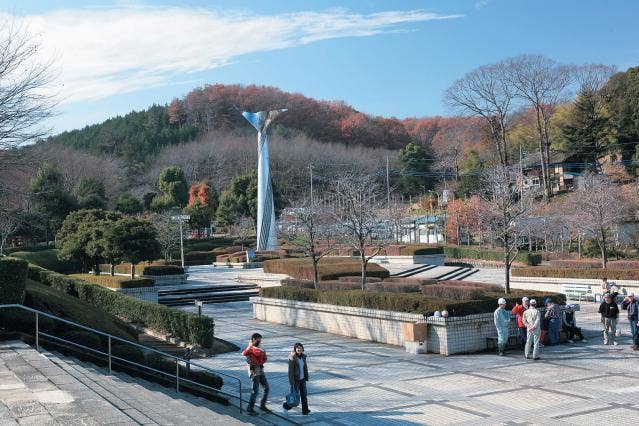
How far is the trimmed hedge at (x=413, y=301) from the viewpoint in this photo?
14.9 meters

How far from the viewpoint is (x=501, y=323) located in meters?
14.1

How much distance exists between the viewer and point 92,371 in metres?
9.69

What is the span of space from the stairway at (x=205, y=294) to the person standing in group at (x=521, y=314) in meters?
16.3

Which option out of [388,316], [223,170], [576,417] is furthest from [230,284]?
[223,170]

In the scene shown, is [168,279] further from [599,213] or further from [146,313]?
[599,213]

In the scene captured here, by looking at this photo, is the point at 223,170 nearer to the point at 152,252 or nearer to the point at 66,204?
the point at 66,204

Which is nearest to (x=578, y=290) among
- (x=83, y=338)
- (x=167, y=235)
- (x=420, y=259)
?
(x=420, y=259)

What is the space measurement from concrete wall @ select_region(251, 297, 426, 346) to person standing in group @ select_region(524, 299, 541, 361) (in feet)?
7.96

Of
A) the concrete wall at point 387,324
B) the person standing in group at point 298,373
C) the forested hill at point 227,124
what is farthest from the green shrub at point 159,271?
the forested hill at point 227,124

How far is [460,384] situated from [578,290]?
14.4 meters

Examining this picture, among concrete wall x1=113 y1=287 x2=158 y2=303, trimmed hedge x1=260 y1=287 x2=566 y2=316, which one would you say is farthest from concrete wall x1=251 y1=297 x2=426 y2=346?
concrete wall x1=113 y1=287 x2=158 y2=303

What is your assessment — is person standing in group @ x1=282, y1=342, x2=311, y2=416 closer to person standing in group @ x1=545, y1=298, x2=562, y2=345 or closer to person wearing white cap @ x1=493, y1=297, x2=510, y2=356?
person wearing white cap @ x1=493, y1=297, x2=510, y2=356

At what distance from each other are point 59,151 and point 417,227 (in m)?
37.2

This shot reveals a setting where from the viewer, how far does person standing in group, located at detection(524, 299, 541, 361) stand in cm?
1352
